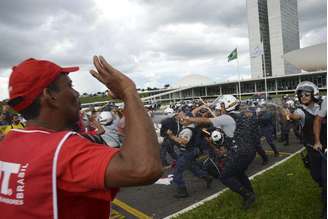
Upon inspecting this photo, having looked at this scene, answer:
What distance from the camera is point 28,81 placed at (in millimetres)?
Answer: 1504

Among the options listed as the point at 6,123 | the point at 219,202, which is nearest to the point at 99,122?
the point at 6,123

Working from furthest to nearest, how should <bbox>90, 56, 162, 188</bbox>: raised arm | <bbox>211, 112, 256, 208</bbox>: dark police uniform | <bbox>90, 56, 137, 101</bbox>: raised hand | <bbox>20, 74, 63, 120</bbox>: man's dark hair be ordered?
<bbox>211, 112, 256, 208</bbox>: dark police uniform → <bbox>20, 74, 63, 120</bbox>: man's dark hair → <bbox>90, 56, 137, 101</bbox>: raised hand → <bbox>90, 56, 162, 188</bbox>: raised arm

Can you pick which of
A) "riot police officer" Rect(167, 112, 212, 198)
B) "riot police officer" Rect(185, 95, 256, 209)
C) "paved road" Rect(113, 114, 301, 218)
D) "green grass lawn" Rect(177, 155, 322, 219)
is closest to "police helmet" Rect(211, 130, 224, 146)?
"riot police officer" Rect(185, 95, 256, 209)

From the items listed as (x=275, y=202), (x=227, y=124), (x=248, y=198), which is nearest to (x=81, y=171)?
(x=248, y=198)

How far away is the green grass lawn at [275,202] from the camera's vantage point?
18.5 feet

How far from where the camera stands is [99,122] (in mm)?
9719

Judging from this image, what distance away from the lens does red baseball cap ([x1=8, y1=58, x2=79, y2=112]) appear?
1509 millimetres

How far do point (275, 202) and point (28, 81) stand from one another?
5.39 meters

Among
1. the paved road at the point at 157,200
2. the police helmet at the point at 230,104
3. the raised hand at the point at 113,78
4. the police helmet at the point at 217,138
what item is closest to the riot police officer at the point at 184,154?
the paved road at the point at 157,200

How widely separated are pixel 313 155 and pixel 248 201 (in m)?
1.43

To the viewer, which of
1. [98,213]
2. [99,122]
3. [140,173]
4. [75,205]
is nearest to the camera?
[140,173]

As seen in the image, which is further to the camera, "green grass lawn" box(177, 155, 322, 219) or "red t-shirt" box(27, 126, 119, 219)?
"green grass lawn" box(177, 155, 322, 219)

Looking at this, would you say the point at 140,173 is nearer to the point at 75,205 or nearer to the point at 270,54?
the point at 75,205

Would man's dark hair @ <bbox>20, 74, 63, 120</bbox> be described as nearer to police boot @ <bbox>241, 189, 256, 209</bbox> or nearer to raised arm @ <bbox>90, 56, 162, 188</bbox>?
raised arm @ <bbox>90, 56, 162, 188</bbox>
